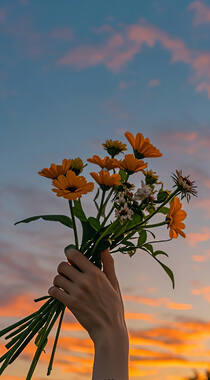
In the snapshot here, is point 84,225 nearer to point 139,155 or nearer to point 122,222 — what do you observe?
point 122,222

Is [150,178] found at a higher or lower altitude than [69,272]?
higher

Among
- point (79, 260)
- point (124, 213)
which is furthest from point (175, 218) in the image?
point (79, 260)

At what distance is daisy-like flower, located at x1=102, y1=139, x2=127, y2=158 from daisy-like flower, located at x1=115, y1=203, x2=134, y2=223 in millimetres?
413

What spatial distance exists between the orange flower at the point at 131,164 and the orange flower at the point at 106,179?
8cm

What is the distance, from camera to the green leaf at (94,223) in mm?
3076

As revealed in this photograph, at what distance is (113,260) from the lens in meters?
3.12

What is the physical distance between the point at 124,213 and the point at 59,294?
0.58m

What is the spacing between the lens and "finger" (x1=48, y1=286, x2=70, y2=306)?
2893 mm

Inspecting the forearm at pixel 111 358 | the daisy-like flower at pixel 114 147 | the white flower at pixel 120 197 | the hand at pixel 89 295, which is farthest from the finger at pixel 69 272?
the daisy-like flower at pixel 114 147

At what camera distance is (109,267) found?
10.0 feet

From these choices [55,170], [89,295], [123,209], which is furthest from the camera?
[55,170]

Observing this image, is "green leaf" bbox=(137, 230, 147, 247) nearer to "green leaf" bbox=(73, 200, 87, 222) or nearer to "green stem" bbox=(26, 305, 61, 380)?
"green leaf" bbox=(73, 200, 87, 222)

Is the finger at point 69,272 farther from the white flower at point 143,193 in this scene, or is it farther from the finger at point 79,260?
the white flower at point 143,193

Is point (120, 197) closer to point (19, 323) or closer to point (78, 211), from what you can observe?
→ point (78, 211)
